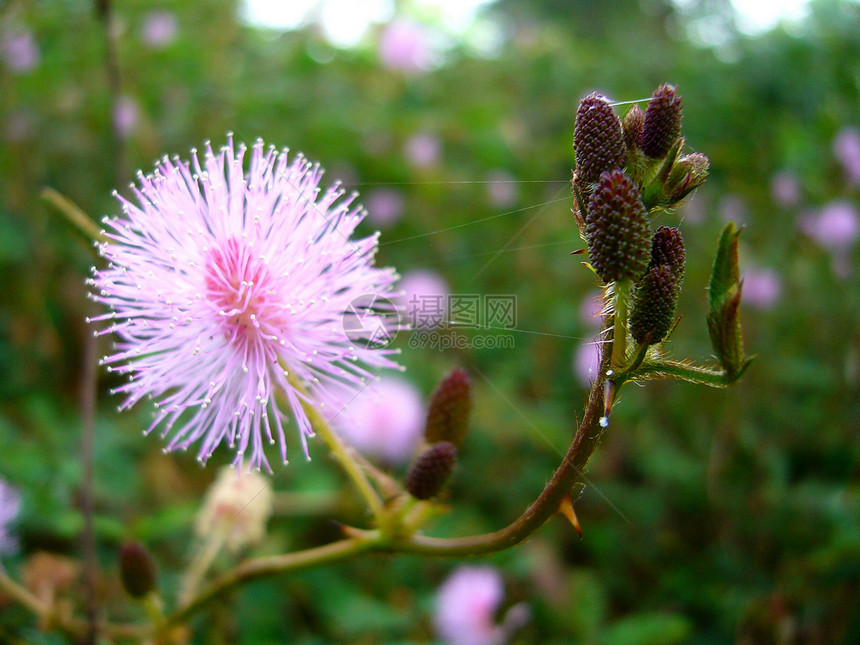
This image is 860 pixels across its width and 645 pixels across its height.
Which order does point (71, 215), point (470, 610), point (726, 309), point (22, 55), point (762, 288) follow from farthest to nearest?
point (762, 288), point (22, 55), point (470, 610), point (71, 215), point (726, 309)

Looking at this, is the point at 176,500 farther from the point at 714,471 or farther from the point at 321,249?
the point at 714,471

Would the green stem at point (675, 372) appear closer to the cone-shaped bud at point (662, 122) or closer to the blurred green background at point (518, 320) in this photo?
the cone-shaped bud at point (662, 122)

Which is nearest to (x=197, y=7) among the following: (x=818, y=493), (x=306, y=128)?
(x=306, y=128)

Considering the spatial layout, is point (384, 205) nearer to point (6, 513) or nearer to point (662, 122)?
point (6, 513)

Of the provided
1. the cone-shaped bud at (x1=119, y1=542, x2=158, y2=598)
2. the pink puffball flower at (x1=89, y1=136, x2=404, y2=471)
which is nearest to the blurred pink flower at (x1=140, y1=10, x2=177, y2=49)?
the pink puffball flower at (x1=89, y1=136, x2=404, y2=471)

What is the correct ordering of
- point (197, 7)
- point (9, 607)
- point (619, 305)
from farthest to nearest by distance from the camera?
point (197, 7)
point (9, 607)
point (619, 305)

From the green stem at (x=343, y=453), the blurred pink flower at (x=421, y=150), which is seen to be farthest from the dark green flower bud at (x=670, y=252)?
the blurred pink flower at (x=421, y=150)

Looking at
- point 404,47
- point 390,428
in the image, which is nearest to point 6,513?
point 390,428
